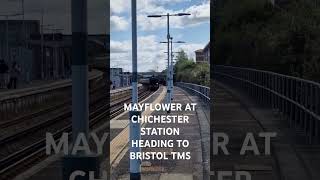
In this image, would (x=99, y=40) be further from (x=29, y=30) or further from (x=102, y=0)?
(x=29, y=30)

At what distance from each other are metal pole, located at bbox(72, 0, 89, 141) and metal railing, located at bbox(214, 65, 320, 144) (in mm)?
5010

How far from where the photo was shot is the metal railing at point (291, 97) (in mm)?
10267

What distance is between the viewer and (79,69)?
211 inches


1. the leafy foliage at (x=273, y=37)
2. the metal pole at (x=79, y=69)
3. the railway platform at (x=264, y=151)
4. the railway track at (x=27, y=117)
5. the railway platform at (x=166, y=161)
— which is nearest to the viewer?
the metal pole at (x=79, y=69)

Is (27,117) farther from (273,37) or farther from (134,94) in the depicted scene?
(134,94)

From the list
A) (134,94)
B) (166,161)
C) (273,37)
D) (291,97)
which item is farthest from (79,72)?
(273,37)

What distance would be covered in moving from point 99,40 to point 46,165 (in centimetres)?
481

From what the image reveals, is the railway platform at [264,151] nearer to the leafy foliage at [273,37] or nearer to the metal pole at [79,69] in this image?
the leafy foliage at [273,37]

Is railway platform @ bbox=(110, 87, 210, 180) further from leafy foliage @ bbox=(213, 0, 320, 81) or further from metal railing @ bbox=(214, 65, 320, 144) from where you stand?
leafy foliage @ bbox=(213, 0, 320, 81)

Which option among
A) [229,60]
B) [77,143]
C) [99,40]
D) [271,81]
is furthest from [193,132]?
[229,60]

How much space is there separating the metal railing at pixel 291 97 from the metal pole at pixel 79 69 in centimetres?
501

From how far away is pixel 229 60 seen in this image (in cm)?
3253

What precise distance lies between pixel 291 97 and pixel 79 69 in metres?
8.74

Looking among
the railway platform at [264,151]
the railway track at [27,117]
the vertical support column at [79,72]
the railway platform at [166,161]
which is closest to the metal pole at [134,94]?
the railway platform at [166,161]
